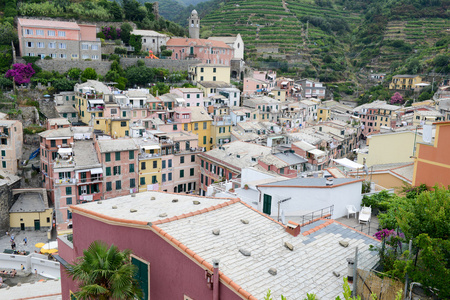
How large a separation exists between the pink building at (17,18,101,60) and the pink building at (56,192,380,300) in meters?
51.2

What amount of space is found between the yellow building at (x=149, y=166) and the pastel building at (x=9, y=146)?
12441 mm

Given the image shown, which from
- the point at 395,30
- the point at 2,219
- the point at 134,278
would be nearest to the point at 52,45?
the point at 2,219

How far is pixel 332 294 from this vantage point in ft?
25.4

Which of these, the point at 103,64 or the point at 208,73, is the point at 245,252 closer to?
the point at 103,64

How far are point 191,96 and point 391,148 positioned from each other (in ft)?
96.8

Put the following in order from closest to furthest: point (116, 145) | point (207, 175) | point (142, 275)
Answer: point (142, 275), point (116, 145), point (207, 175)

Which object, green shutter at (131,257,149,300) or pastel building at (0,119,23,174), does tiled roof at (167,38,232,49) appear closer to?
pastel building at (0,119,23,174)

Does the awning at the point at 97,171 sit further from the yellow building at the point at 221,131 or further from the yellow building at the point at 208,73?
the yellow building at the point at 208,73

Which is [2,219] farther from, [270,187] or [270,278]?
[270,278]

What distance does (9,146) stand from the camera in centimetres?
3884

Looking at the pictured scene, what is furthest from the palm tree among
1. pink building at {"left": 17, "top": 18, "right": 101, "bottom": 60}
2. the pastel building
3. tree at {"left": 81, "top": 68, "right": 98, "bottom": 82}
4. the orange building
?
pink building at {"left": 17, "top": 18, "right": 101, "bottom": 60}

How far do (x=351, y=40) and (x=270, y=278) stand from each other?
111 m

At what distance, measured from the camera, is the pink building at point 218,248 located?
794cm

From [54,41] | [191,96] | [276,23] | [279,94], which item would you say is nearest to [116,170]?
[191,96]
